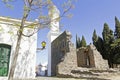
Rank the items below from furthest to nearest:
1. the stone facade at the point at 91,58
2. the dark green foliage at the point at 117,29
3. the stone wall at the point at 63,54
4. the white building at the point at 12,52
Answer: the dark green foliage at the point at 117,29, the stone facade at the point at 91,58, the stone wall at the point at 63,54, the white building at the point at 12,52

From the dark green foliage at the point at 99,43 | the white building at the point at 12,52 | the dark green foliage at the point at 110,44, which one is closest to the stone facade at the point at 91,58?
the dark green foliage at the point at 110,44

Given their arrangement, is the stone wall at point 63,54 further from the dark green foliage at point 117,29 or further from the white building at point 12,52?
the dark green foliage at point 117,29

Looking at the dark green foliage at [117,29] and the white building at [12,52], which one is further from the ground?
the dark green foliage at [117,29]

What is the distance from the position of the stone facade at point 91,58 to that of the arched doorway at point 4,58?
12.6 meters

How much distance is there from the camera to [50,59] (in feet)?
75.7

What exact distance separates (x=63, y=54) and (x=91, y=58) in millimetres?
3745

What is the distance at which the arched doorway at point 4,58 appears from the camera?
29.2 ft

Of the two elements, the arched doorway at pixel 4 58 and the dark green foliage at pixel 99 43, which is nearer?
the arched doorway at pixel 4 58

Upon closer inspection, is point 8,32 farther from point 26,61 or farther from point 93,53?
point 93,53

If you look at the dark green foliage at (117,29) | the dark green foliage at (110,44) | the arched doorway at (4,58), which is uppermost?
the dark green foliage at (117,29)

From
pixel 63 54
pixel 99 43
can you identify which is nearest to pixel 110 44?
pixel 99 43

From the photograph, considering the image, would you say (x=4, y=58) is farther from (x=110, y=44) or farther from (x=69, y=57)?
(x=110, y=44)

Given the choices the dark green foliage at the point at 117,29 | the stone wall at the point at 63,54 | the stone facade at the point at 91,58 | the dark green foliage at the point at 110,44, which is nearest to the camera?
the stone wall at the point at 63,54

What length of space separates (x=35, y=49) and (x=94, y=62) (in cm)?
1186
